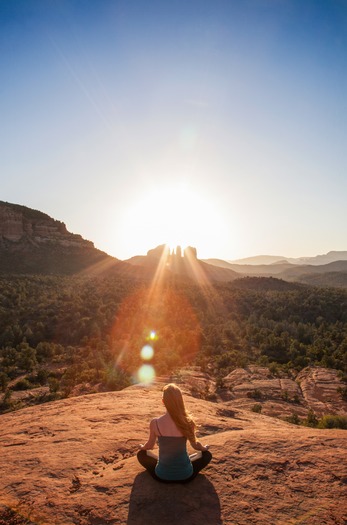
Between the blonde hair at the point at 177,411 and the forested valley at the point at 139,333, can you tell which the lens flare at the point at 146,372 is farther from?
the blonde hair at the point at 177,411

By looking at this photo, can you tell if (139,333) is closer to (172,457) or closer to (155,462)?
(155,462)

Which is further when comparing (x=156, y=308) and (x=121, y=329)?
(x=156, y=308)

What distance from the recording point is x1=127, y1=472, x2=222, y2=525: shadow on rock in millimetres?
3385

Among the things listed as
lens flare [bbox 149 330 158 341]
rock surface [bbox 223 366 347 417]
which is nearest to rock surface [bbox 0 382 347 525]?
rock surface [bbox 223 366 347 417]

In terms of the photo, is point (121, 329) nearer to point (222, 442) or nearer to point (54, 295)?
point (54, 295)

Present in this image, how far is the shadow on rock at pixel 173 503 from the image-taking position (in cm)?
338

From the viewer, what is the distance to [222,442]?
5.20 m

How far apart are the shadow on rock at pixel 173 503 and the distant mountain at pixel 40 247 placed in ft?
180

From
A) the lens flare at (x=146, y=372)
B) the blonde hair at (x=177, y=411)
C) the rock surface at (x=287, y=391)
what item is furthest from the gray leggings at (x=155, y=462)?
the lens flare at (x=146, y=372)

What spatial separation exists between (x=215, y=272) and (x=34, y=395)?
105 m

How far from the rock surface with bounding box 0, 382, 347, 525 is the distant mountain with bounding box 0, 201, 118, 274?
52.8m

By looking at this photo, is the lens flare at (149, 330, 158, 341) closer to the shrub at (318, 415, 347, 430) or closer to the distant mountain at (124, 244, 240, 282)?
the shrub at (318, 415, 347, 430)

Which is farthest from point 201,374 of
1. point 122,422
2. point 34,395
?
point 122,422

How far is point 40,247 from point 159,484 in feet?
221
